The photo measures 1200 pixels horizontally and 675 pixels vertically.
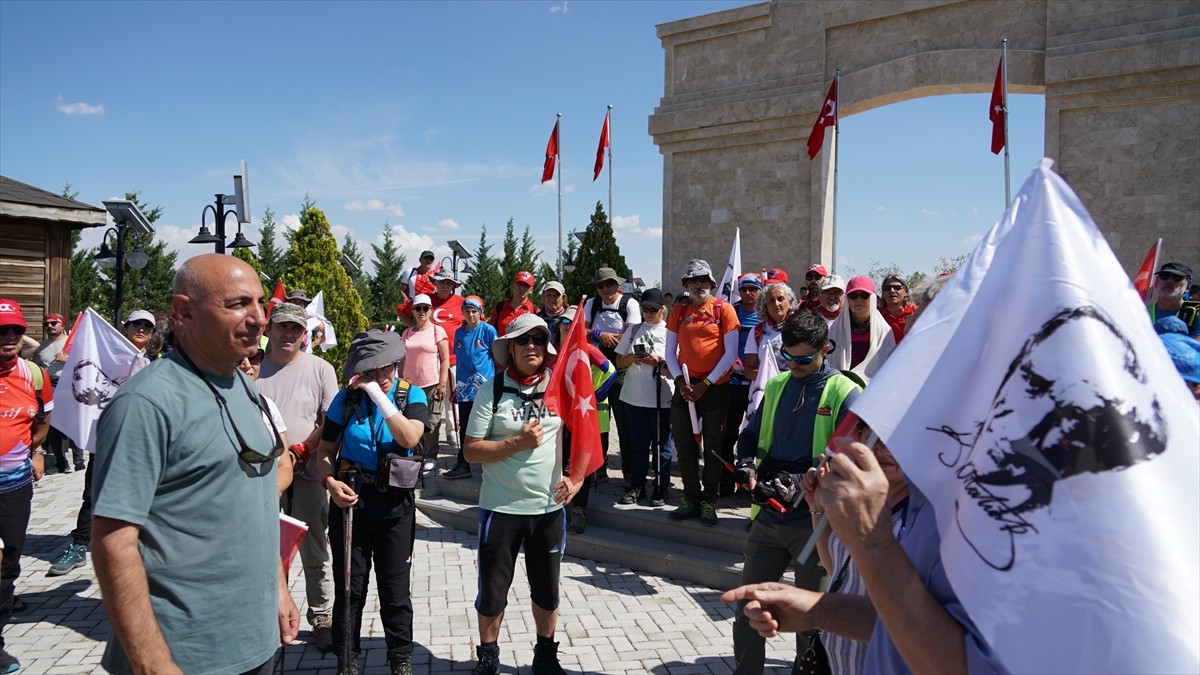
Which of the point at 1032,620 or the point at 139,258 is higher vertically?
the point at 139,258

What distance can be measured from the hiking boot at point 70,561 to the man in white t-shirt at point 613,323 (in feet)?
17.1

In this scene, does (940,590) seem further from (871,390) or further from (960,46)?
(960,46)

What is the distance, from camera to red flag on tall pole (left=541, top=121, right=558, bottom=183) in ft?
73.8

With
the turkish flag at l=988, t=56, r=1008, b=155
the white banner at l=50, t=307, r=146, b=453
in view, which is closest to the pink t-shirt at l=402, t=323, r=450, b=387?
the white banner at l=50, t=307, r=146, b=453

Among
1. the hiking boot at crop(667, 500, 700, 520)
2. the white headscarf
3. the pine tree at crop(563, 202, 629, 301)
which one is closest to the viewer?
the white headscarf

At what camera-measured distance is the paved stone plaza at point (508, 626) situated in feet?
17.2

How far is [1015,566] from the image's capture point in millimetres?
1434

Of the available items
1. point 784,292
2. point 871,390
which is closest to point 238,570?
point 871,390

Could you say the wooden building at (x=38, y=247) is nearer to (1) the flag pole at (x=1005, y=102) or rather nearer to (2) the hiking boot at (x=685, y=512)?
(2) the hiking boot at (x=685, y=512)

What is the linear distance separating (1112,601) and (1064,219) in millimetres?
779

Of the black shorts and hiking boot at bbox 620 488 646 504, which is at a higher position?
the black shorts

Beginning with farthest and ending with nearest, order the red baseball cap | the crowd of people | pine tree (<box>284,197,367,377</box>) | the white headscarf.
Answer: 1. pine tree (<box>284,197,367,377</box>)
2. the white headscarf
3. the red baseball cap
4. the crowd of people

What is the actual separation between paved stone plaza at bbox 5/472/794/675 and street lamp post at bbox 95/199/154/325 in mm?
7234

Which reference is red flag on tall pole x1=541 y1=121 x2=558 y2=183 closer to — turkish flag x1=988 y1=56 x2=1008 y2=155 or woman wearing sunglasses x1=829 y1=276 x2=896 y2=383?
turkish flag x1=988 y1=56 x2=1008 y2=155
